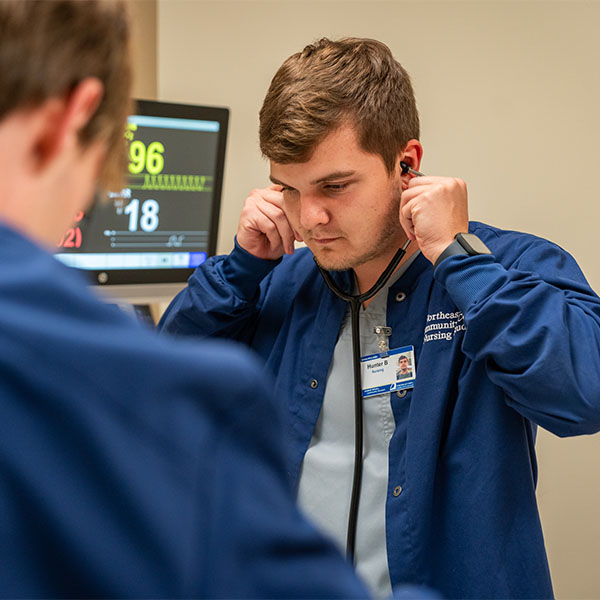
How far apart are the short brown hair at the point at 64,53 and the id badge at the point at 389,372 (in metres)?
0.94

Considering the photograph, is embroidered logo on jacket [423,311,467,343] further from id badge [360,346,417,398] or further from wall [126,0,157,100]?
wall [126,0,157,100]

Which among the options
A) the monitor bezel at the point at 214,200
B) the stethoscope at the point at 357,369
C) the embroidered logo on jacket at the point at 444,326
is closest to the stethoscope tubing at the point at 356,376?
the stethoscope at the point at 357,369

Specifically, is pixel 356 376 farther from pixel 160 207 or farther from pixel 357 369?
pixel 160 207

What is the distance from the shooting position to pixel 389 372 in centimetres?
140

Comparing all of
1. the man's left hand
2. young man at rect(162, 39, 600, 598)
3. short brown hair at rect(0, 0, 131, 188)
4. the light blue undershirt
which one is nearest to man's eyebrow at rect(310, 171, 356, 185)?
young man at rect(162, 39, 600, 598)

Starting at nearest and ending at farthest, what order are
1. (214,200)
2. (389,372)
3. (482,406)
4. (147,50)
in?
1. (482,406)
2. (389,372)
3. (214,200)
4. (147,50)

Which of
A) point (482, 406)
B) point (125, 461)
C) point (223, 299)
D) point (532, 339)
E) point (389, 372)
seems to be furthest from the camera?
point (223, 299)

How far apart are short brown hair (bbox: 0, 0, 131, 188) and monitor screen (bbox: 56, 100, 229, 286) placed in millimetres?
1687

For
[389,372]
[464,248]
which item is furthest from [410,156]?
[389,372]

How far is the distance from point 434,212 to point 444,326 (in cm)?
20

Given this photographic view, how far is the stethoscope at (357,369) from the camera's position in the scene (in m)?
1.35

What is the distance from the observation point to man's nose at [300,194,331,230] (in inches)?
55.6

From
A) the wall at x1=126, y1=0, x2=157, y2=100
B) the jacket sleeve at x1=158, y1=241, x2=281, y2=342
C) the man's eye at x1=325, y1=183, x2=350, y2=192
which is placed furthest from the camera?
the wall at x1=126, y1=0, x2=157, y2=100

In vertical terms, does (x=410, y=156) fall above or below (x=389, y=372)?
above
